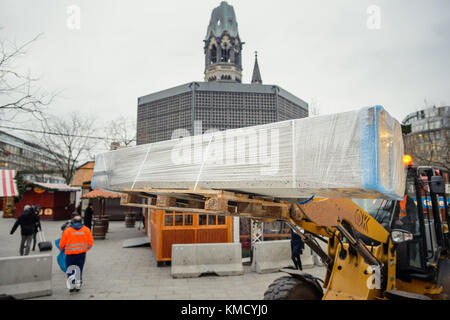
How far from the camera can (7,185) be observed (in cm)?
1375

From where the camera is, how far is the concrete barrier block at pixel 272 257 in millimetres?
9258

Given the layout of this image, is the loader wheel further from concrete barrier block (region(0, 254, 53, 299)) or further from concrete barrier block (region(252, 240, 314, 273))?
concrete barrier block (region(0, 254, 53, 299))

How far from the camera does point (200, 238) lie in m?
10.6

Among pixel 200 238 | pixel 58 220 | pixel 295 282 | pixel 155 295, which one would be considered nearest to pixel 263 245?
pixel 200 238

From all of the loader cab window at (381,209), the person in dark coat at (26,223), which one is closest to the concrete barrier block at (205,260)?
A: the person in dark coat at (26,223)

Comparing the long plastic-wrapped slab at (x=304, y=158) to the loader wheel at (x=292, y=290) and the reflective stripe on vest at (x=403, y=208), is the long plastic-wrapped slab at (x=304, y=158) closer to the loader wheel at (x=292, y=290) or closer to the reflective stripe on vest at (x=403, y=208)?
the reflective stripe on vest at (x=403, y=208)

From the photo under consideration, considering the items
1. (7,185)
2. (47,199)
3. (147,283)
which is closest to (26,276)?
(147,283)

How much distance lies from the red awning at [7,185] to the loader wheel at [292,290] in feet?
43.8

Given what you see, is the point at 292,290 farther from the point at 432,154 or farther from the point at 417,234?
the point at 432,154

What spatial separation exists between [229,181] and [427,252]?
10.6 feet

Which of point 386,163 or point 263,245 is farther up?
point 386,163

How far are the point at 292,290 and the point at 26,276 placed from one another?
19.6ft

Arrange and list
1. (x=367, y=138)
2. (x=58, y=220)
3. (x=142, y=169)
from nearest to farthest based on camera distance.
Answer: (x=367, y=138) → (x=142, y=169) → (x=58, y=220)
